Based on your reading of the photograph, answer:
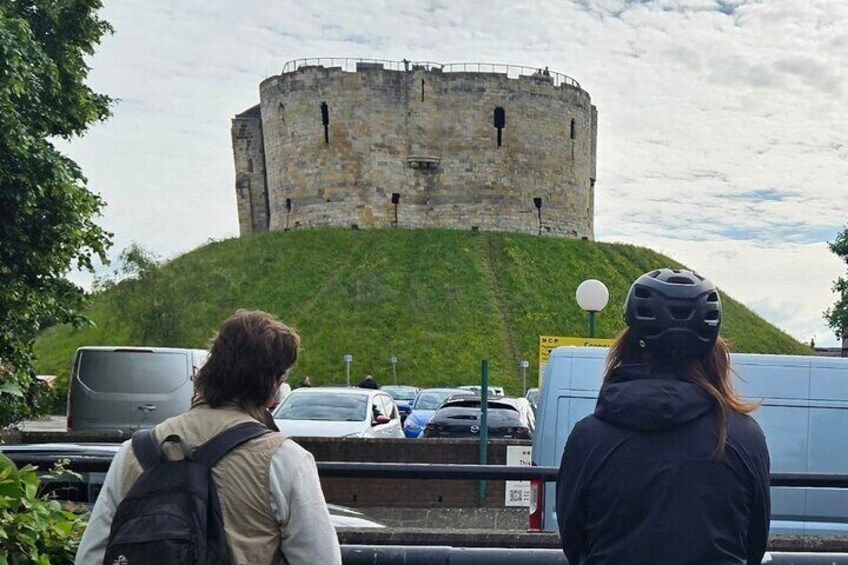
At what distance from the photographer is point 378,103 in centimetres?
5897

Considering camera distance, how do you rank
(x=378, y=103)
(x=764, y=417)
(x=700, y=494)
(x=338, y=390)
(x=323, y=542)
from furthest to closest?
(x=378, y=103) < (x=338, y=390) < (x=764, y=417) < (x=323, y=542) < (x=700, y=494)

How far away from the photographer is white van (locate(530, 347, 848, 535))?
760 centimetres

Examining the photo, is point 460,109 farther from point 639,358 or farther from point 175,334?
point 639,358

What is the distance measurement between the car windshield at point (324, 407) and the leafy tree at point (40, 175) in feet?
11.7

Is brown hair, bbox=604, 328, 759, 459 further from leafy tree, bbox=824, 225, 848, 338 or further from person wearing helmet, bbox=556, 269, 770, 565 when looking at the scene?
leafy tree, bbox=824, 225, 848, 338

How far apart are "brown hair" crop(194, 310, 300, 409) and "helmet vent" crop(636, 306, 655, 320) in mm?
1070

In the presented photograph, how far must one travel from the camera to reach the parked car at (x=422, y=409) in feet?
67.1

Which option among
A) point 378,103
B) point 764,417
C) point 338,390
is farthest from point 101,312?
point 764,417

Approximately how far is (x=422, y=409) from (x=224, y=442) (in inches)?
773

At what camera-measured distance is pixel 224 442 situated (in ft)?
9.09

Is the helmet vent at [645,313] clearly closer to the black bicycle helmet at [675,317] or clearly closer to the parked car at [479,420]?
the black bicycle helmet at [675,317]

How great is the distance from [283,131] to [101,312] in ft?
57.0

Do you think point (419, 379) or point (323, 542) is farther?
point (419, 379)

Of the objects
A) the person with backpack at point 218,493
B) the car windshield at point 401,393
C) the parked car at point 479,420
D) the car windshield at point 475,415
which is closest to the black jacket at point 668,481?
the person with backpack at point 218,493
